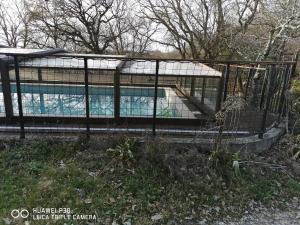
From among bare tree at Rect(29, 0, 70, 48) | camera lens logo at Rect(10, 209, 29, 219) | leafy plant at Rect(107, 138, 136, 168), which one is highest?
bare tree at Rect(29, 0, 70, 48)

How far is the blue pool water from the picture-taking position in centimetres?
433

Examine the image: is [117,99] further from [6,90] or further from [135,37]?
[135,37]

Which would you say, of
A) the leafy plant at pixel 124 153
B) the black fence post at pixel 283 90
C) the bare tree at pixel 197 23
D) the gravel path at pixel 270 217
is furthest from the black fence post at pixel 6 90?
the bare tree at pixel 197 23

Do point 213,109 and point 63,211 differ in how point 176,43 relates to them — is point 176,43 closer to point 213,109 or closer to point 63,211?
point 213,109

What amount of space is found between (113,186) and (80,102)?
1.87 metres

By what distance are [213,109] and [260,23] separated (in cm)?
478

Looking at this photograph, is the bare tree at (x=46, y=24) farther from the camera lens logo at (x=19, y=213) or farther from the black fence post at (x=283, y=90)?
the camera lens logo at (x=19, y=213)


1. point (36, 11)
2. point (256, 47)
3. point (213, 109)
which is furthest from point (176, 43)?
point (213, 109)

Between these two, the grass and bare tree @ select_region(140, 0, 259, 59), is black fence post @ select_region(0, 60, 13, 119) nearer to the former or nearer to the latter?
the grass

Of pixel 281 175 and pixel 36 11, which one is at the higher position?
pixel 36 11

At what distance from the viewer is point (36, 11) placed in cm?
1285

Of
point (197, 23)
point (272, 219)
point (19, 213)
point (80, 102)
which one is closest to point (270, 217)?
point (272, 219)

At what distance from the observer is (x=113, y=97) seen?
14.6 feet

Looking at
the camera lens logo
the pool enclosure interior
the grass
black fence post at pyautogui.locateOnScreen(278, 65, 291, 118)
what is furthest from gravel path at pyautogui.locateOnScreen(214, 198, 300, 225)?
black fence post at pyautogui.locateOnScreen(278, 65, 291, 118)
